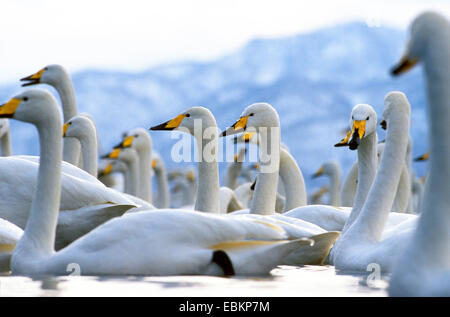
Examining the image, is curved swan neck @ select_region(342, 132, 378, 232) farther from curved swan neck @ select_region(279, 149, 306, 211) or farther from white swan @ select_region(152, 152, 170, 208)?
white swan @ select_region(152, 152, 170, 208)

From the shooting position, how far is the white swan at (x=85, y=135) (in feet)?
36.9

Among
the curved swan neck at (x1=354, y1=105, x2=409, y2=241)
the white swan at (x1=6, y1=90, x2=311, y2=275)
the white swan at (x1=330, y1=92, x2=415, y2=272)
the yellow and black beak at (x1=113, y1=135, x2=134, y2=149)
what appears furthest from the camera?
the yellow and black beak at (x1=113, y1=135, x2=134, y2=149)

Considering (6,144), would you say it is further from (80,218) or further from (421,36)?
(421,36)

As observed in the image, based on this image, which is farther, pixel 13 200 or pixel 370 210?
pixel 13 200

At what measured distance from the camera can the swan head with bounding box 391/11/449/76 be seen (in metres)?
4.37

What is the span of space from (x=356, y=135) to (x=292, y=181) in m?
3.46

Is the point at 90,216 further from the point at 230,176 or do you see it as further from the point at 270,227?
the point at 230,176

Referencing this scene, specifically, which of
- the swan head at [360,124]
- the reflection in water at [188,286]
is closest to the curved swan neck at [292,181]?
the swan head at [360,124]

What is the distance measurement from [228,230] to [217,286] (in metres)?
0.64

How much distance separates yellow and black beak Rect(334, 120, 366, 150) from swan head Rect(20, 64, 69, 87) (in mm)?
5512

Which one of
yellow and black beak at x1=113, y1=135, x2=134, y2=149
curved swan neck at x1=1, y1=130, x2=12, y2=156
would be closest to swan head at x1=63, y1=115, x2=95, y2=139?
curved swan neck at x1=1, y1=130, x2=12, y2=156
